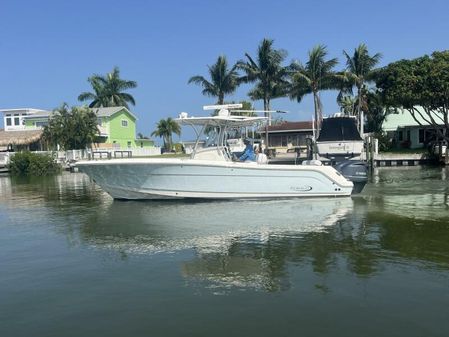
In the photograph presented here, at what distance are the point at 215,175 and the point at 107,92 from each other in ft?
182

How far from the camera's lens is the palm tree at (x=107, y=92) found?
66.8 metres

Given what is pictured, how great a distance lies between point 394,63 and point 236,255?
3231 centimetres

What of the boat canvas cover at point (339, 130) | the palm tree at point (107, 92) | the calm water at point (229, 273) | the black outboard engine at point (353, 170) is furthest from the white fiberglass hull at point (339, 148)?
the palm tree at point (107, 92)

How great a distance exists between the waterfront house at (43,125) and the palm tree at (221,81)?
38.6 feet

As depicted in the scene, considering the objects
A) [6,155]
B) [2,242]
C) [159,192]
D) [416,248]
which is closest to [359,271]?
[416,248]

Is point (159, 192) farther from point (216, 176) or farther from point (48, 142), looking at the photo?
point (48, 142)

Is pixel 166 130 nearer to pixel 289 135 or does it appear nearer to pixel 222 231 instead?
pixel 289 135

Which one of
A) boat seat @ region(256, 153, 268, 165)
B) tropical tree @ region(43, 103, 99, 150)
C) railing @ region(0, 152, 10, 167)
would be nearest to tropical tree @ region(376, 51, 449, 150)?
boat seat @ region(256, 153, 268, 165)

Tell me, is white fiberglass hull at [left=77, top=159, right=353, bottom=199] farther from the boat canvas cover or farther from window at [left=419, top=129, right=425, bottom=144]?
window at [left=419, top=129, right=425, bottom=144]

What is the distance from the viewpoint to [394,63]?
120ft

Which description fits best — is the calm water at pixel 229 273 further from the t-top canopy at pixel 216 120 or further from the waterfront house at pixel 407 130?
the waterfront house at pixel 407 130

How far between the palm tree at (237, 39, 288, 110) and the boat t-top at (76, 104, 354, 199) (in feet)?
110

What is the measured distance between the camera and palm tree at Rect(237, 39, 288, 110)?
48.2 metres

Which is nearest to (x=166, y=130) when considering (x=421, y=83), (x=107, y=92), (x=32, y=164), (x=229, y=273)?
(x=107, y=92)
